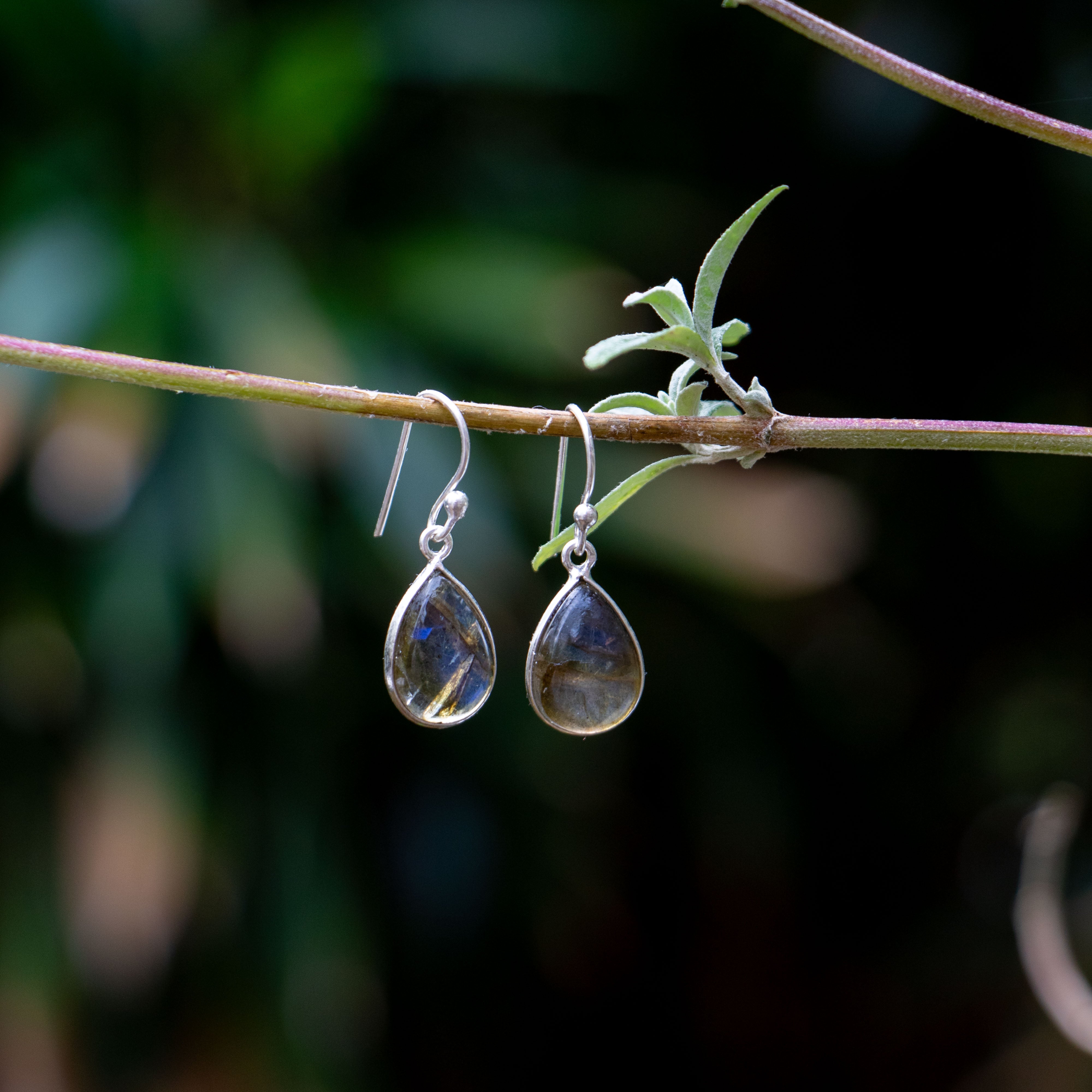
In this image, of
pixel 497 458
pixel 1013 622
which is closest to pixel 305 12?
pixel 497 458

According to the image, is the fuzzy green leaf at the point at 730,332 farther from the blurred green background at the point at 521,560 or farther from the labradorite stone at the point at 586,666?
the blurred green background at the point at 521,560

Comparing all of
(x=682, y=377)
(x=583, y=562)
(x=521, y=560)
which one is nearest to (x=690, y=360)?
(x=682, y=377)

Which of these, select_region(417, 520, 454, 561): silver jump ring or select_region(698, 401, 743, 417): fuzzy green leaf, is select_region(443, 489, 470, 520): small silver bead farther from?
select_region(698, 401, 743, 417): fuzzy green leaf

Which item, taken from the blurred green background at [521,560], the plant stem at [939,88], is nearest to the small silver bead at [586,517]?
the plant stem at [939,88]

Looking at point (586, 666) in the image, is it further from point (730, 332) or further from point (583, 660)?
point (730, 332)

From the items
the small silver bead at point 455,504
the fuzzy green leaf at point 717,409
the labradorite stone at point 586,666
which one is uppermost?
the fuzzy green leaf at point 717,409

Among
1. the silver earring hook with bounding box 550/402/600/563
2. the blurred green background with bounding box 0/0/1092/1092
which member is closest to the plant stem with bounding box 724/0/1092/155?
the silver earring hook with bounding box 550/402/600/563

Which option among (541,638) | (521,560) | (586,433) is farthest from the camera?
(521,560)
